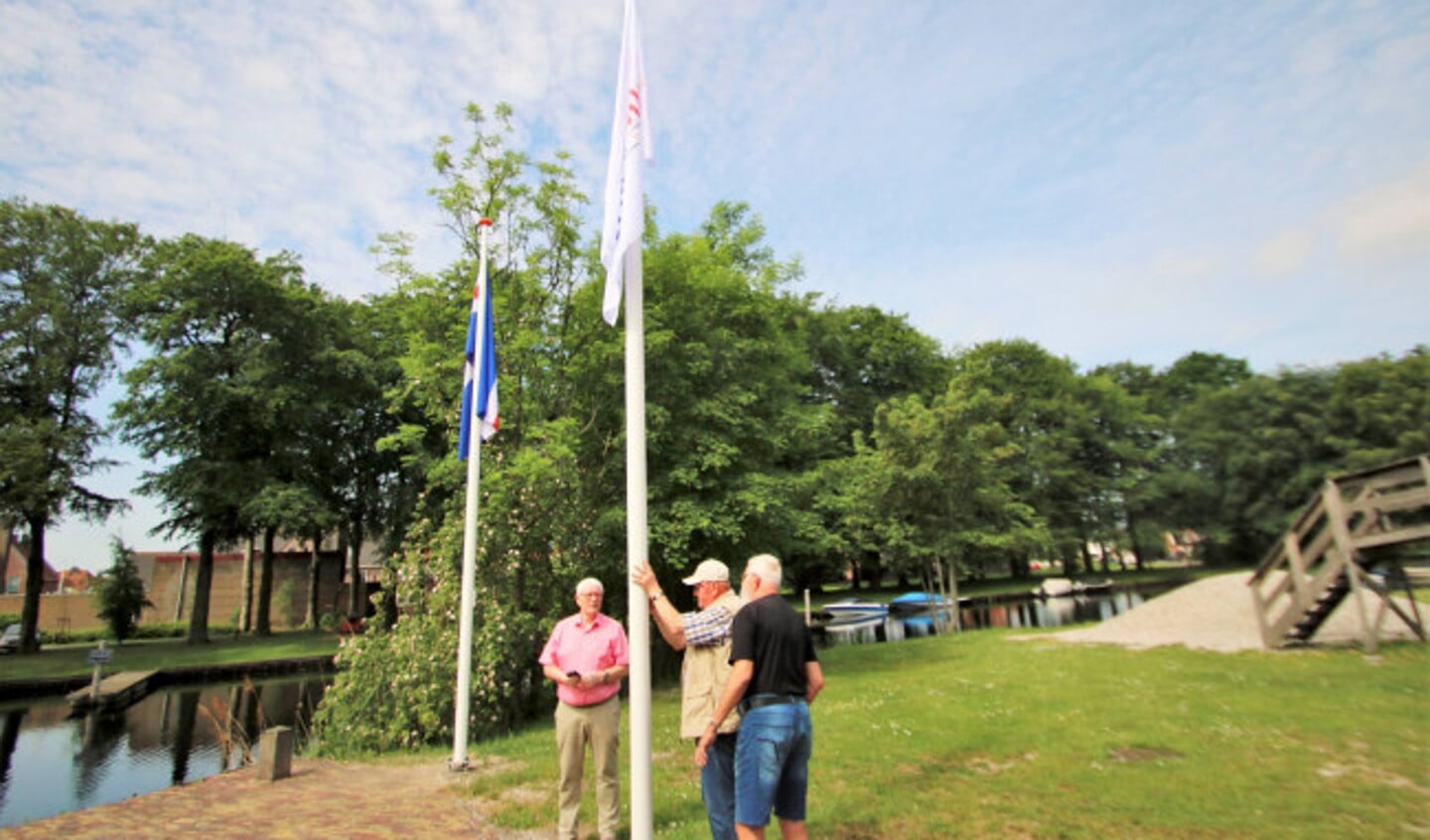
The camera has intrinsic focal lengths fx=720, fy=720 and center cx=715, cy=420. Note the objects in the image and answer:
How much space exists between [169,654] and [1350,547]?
36.6 metres

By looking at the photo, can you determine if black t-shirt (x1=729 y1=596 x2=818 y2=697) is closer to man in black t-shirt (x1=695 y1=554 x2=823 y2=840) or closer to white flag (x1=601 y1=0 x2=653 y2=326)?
man in black t-shirt (x1=695 y1=554 x2=823 y2=840)

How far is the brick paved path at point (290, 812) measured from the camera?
21.8 feet

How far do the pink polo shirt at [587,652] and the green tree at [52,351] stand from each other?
32.2 metres

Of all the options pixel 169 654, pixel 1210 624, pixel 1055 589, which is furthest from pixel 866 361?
pixel 169 654

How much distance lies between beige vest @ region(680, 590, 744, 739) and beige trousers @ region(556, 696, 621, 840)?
4.81 ft

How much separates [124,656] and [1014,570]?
58676 mm

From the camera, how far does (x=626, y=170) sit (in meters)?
5.19

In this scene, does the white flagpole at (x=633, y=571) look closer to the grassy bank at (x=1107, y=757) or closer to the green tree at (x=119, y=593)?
the grassy bank at (x=1107, y=757)

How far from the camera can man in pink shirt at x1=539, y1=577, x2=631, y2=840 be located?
593 centimetres

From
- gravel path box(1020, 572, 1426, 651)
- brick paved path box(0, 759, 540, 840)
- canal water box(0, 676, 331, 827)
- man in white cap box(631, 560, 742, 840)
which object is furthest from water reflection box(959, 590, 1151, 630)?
man in white cap box(631, 560, 742, 840)

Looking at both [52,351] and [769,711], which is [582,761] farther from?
[52,351]

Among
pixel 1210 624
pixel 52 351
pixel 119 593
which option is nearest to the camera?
pixel 1210 624

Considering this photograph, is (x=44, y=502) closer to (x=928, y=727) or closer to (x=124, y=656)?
(x=124, y=656)

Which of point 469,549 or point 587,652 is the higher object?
point 469,549
